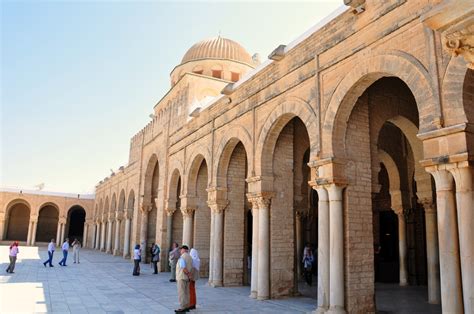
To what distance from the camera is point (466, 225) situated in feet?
16.7

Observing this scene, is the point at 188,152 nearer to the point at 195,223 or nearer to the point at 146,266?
the point at 195,223

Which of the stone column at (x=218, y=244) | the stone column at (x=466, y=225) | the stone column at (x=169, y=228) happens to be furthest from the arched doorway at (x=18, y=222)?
the stone column at (x=466, y=225)

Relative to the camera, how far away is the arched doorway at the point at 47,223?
4204 cm

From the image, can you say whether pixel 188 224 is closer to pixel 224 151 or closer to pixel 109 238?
pixel 224 151

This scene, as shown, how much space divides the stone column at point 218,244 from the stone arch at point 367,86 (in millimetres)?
5321

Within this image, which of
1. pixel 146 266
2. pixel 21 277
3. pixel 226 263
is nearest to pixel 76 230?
pixel 146 266

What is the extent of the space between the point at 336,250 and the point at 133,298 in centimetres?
525

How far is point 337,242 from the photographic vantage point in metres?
7.38

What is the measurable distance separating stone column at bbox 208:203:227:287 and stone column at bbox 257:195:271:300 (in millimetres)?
2481

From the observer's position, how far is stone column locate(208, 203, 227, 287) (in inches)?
469

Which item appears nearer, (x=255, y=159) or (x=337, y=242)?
(x=337, y=242)

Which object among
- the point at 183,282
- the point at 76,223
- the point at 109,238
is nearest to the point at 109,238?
the point at 109,238

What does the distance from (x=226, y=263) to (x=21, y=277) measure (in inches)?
274

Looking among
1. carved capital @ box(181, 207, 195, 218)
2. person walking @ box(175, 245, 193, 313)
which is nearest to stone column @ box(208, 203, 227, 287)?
carved capital @ box(181, 207, 195, 218)
